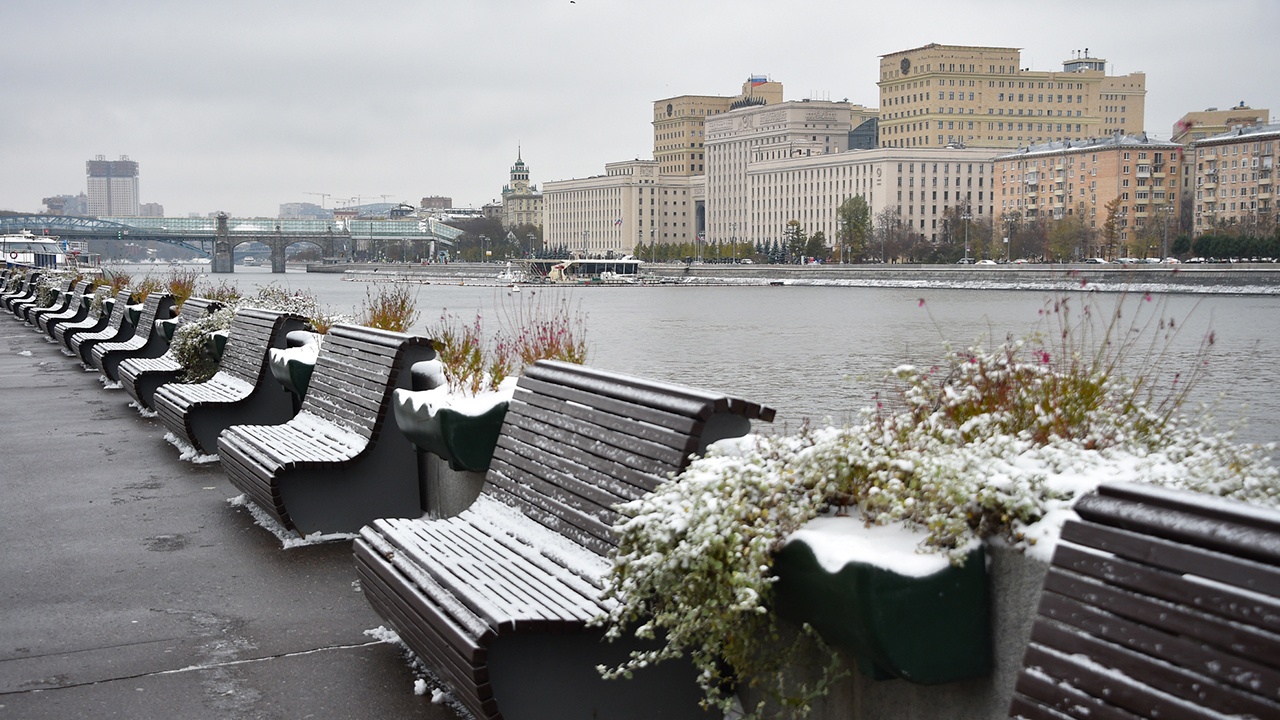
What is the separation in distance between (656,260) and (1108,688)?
139 metres

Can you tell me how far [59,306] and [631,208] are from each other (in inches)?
5638

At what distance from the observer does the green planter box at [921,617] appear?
2305 millimetres

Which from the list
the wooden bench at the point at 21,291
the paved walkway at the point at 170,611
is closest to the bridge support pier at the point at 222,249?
the wooden bench at the point at 21,291

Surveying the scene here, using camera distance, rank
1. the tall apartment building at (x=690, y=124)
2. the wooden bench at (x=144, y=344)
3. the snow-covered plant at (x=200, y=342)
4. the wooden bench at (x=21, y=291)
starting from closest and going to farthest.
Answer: the snow-covered plant at (x=200, y=342) → the wooden bench at (x=144, y=344) → the wooden bench at (x=21, y=291) → the tall apartment building at (x=690, y=124)

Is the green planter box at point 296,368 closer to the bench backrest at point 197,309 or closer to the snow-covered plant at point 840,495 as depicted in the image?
the bench backrest at point 197,309

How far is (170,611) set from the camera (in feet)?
13.8

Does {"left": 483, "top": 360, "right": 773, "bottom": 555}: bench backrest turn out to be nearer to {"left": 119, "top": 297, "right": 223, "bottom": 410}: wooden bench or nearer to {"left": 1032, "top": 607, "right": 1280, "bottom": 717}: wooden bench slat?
{"left": 1032, "top": 607, "right": 1280, "bottom": 717}: wooden bench slat

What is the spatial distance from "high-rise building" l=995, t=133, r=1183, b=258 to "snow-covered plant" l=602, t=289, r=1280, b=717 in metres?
102

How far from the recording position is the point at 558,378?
381 centimetres

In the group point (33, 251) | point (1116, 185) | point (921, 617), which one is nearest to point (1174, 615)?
point (921, 617)

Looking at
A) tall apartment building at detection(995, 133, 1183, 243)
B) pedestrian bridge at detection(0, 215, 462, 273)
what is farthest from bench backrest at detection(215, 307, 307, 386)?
pedestrian bridge at detection(0, 215, 462, 273)

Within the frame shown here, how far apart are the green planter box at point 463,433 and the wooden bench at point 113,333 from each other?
8.87m

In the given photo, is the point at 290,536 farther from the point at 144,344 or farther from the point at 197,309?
the point at 144,344

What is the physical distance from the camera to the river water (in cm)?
1467
